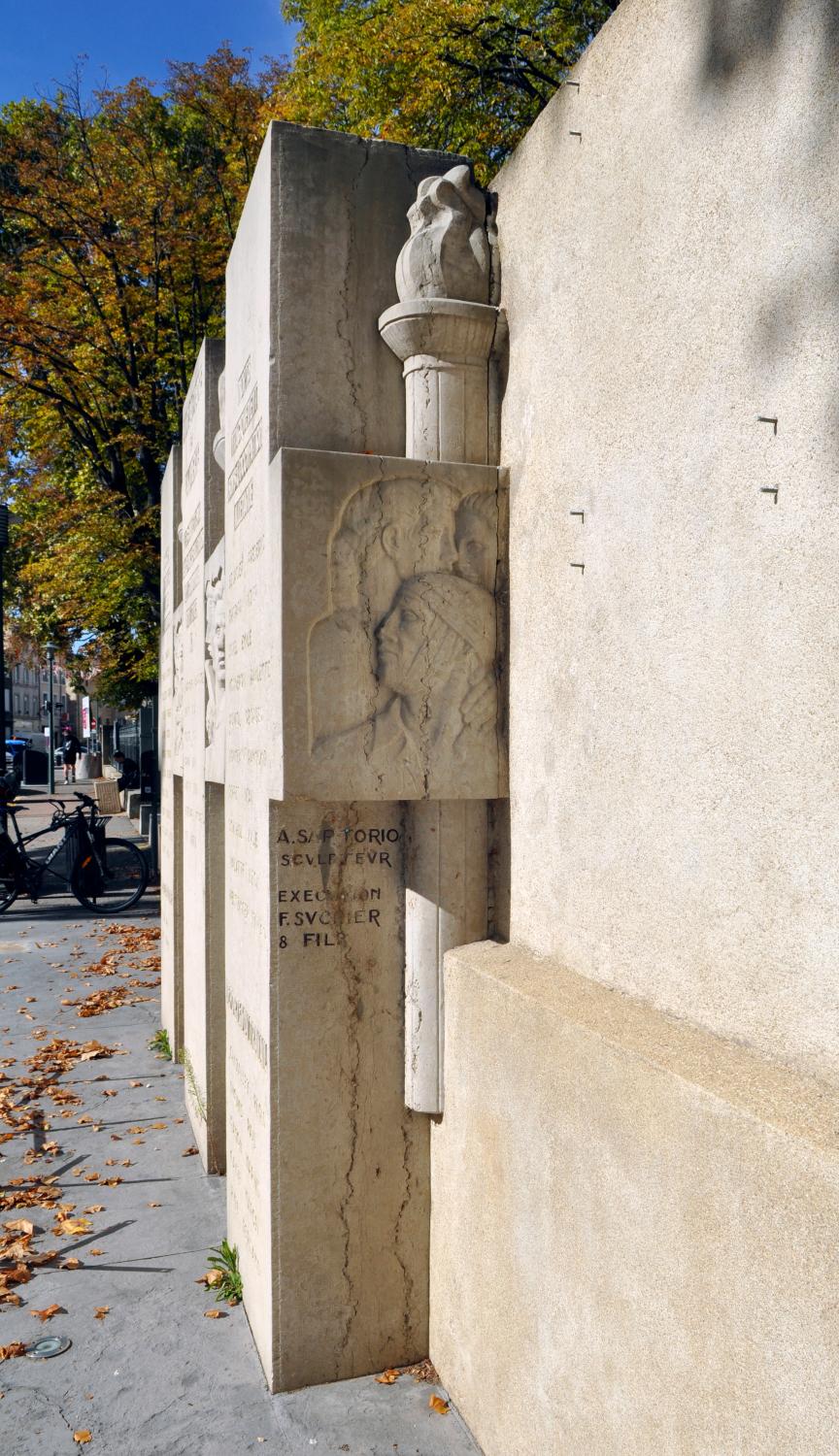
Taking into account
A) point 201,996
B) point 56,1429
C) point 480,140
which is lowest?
point 56,1429

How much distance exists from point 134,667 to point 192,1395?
44.3 feet

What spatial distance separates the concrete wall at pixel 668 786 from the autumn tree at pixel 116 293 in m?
11.1

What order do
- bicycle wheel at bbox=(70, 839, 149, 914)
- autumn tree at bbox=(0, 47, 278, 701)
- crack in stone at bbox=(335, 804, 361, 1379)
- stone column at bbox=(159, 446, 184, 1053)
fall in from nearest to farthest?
crack in stone at bbox=(335, 804, 361, 1379), stone column at bbox=(159, 446, 184, 1053), bicycle wheel at bbox=(70, 839, 149, 914), autumn tree at bbox=(0, 47, 278, 701)

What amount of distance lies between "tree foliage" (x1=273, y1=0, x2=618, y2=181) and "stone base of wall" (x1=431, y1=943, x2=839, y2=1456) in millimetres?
9254

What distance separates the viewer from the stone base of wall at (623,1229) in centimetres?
168

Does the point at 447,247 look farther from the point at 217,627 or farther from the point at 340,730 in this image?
the point at 217,627

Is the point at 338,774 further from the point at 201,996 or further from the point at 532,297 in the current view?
the point at 201,996

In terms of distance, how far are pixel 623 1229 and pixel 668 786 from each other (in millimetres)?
896

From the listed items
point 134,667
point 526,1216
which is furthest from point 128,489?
point 526,1216

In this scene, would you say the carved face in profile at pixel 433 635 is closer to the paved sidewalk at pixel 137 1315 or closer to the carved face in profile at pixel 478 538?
the carved face in profile at pixel 478 538

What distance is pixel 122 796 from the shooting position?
25.2m

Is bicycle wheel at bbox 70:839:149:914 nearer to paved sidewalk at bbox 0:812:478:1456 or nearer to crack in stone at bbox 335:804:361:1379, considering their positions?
paved sidewalk at bbox 0:812:478:1456

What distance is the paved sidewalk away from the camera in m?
3.11

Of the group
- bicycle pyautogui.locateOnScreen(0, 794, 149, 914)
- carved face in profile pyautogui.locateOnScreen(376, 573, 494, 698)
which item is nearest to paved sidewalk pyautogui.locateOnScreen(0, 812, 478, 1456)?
carved face in profile pyautogui.locateOnScreen(376, 573, 494, 698)
